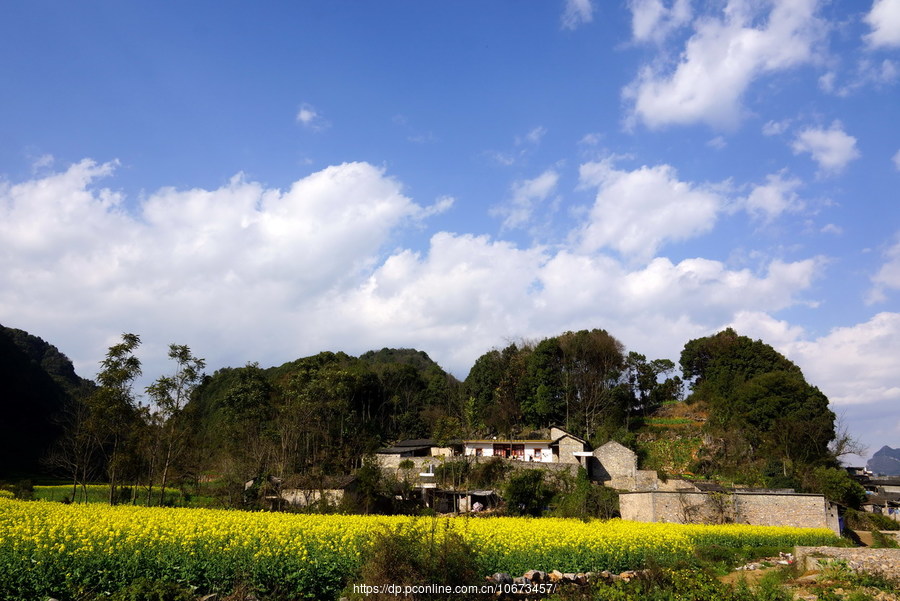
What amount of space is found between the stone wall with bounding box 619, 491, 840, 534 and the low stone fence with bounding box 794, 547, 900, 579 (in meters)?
11.4

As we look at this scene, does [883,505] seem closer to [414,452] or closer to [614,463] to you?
[614,463]

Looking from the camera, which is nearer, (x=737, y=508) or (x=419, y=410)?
(x=737, y=508)

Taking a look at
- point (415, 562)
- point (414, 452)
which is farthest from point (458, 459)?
point (415, 562)

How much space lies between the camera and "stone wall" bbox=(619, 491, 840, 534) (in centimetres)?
3027

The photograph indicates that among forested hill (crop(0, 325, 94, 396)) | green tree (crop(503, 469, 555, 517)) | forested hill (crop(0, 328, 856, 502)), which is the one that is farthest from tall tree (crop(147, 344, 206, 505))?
forested hill (crop(0, 325, 94, 396))

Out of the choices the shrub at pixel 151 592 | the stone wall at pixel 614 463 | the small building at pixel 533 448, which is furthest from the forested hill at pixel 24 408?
the shrub at pixel 151 592

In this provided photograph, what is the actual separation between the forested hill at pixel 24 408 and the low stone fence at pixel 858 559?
189ft

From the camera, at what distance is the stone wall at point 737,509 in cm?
3027

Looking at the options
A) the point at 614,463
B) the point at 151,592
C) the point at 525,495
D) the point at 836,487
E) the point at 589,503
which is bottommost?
the point at 589,503

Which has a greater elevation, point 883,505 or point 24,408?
point 24,408

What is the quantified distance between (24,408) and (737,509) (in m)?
66.9

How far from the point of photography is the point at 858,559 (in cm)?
1644

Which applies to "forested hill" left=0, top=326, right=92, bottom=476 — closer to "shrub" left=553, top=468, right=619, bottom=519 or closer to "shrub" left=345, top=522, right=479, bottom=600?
"shrub" left=553, top=468, right=619, bottom=519

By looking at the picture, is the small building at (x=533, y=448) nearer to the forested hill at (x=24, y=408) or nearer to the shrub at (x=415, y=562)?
the shrub at (x=415, y=562)
